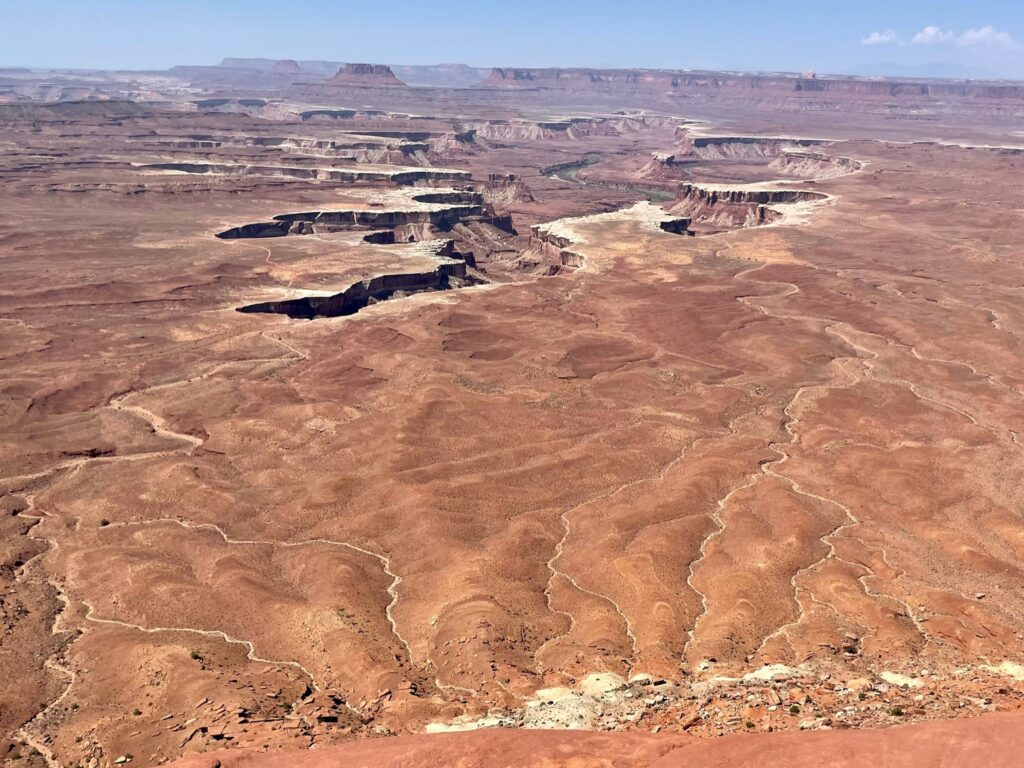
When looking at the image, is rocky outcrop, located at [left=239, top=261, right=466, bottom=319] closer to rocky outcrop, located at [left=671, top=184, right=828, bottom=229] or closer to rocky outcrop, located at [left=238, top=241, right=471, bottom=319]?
rocky outcrop, located at [left=238, top=241, right=471, bottom=319]

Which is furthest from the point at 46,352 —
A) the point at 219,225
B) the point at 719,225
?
the point at 719,225

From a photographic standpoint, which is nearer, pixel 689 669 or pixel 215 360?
pixel 689 669

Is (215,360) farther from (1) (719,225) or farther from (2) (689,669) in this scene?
(1) (719,225)

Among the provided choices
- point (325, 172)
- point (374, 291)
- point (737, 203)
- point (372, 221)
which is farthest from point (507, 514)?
point (325, 172)

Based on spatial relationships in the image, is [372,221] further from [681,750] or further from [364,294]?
[681,750]

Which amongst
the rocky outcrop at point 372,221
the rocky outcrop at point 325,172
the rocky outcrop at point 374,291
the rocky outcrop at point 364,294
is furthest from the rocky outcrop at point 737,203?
the rocky outcrop at point 364,294

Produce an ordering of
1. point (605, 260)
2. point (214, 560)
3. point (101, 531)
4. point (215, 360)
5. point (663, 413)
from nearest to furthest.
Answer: point (214, 560) → point (101, 531) → point (663, 413) → point (215, 360) → point (605, 260)

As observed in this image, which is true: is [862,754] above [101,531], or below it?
above

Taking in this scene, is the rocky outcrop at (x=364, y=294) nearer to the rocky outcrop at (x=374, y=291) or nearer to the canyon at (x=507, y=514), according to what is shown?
the rocky outcrop at (x=374, y=291)
